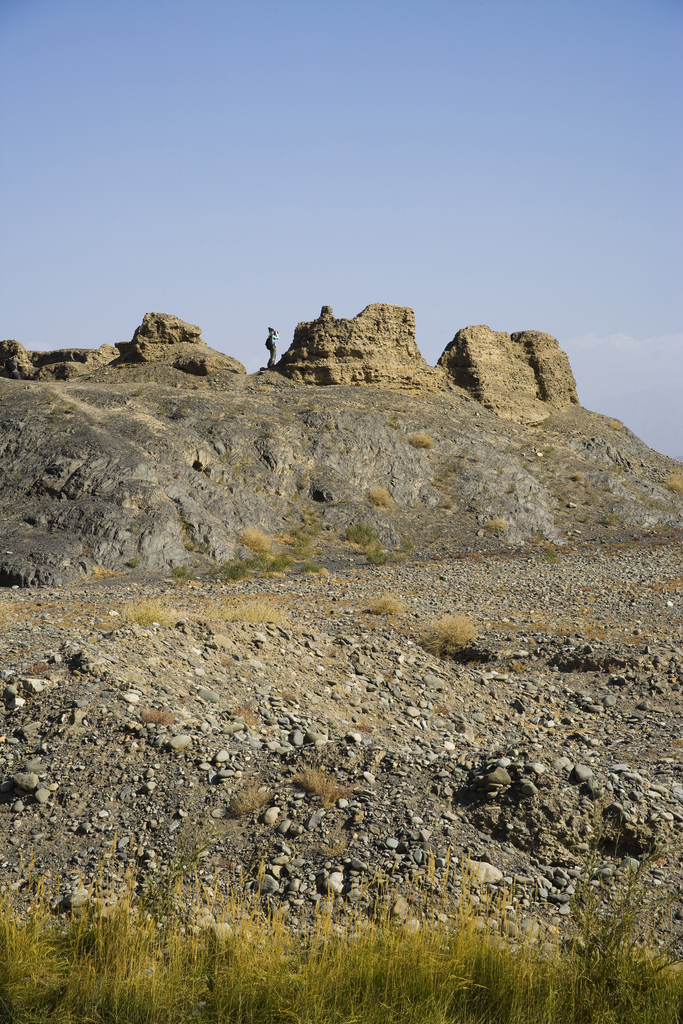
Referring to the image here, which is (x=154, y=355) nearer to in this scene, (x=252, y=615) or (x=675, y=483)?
(x=675, y=483)

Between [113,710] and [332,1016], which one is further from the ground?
[113,710]

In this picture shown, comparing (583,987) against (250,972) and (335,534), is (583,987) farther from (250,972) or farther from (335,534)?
(335,534)

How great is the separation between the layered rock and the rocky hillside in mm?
116

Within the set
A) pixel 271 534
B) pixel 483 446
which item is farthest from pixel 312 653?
pixel 483 446

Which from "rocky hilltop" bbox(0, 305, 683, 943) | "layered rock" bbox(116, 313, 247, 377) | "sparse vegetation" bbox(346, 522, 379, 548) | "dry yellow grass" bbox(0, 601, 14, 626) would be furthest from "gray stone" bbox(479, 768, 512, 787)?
"layered rock" bbox(116, 313, 247, 377)

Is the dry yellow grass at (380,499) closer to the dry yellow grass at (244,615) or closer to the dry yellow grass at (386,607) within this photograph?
the dry yellow grass at (386,607)

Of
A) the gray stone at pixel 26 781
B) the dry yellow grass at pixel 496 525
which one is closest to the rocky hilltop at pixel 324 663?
the gray stone at pixel 26 781

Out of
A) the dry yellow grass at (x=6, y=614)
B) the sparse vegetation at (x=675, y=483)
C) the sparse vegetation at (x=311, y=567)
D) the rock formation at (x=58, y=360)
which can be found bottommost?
the dry yellow grass at (x=6, y=614)

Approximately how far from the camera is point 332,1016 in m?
4.05

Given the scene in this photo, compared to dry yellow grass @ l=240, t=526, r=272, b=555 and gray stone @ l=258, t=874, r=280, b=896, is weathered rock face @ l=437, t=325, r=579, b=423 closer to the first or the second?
dry yellow grass @ l=240, t=526, r=272, b=555

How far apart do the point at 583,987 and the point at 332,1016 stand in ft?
4.92

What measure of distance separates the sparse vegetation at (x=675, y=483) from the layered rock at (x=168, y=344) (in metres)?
22.0

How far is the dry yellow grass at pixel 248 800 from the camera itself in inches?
243

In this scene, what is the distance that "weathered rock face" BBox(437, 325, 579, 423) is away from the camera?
37.5m
